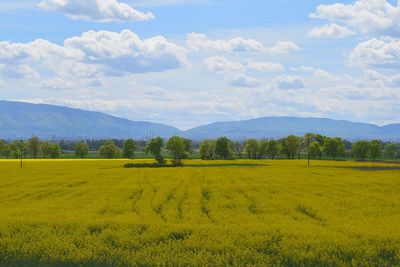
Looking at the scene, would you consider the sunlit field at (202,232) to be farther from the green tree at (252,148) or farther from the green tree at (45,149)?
the green tree at (252,148)

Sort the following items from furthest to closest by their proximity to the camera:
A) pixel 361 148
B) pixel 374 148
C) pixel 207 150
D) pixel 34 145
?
pixel 34 145 → pixel 207 150 → pixel 361 148 → pixel 374 148

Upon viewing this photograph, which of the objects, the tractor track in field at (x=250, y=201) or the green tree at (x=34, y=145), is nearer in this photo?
the tractor track in field at (x=250, y=201)

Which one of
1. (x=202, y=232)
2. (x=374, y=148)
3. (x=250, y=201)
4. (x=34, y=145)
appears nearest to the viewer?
(x=202, y=232)

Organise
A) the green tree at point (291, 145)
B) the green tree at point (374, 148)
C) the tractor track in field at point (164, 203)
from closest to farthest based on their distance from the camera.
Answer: the tractor track in field at point (164, 203) < the green tree at point (374, 148) < the green tree at point (291, 145)

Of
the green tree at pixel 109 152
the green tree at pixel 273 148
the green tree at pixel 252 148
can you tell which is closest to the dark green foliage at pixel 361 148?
the green tree at pixel 273 148

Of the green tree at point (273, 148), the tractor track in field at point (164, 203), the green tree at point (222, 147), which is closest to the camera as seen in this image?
the tractor track in field at point (164, 203)

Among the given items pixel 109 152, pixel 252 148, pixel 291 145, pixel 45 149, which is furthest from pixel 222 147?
pixel 45 149

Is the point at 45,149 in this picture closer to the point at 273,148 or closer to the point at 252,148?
the point at 252,148

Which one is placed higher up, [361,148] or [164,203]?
[361,148]

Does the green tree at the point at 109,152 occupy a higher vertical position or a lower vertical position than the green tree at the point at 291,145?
lower

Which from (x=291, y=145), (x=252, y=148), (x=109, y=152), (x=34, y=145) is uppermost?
(x=291, y=145)

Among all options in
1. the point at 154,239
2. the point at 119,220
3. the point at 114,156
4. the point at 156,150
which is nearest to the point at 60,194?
the point at 119,220

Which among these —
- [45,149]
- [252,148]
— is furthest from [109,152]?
[252,148]

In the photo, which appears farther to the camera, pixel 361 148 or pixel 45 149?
pixel 45 149
